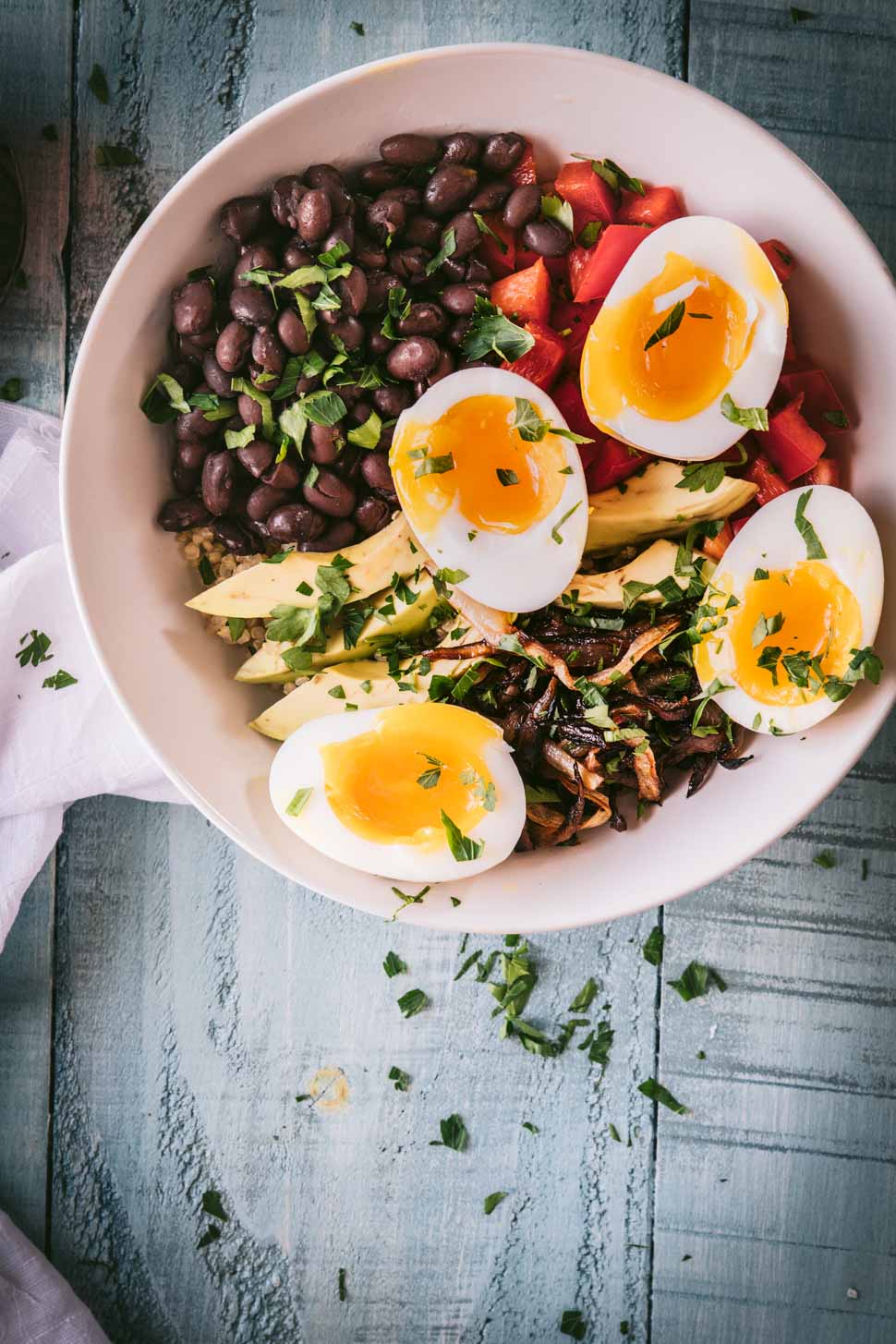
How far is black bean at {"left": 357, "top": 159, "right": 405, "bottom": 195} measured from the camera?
131 centimetres

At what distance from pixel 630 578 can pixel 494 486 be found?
0.68 feet

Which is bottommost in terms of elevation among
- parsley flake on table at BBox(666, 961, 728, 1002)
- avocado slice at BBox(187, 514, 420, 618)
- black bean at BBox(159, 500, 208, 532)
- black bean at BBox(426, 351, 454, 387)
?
parsley flake on table at BBox(666, 961, 728, 1002)

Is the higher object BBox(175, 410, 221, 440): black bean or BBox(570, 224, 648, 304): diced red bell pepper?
BBox(570, 224, 648, 304): diced red bell pepper

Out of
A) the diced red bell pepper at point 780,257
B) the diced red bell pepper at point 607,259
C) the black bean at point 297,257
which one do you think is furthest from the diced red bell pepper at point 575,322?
the black bean at point 297,257

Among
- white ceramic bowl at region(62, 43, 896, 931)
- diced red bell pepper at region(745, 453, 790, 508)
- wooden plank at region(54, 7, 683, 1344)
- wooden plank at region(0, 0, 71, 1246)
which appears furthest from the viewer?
wooden plank at region(54, 7, 683, 1344)

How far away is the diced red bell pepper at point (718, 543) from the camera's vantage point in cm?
133

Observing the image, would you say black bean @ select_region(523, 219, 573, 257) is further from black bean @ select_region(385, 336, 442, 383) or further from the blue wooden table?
the blue wooden table

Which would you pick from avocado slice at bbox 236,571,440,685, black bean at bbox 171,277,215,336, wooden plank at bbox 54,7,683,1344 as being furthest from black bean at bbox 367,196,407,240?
wooden plank at bbox 54,7,683,1344

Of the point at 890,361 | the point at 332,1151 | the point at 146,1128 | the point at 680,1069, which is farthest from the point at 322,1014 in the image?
the point at 890,361

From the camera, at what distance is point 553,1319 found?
1.66 m

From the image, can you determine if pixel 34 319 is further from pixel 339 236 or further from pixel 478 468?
pixel 478 468

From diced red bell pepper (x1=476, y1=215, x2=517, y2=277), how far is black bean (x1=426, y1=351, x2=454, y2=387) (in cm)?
15

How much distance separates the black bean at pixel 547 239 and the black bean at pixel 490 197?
0.17ft

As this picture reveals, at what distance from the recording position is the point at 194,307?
127cm
